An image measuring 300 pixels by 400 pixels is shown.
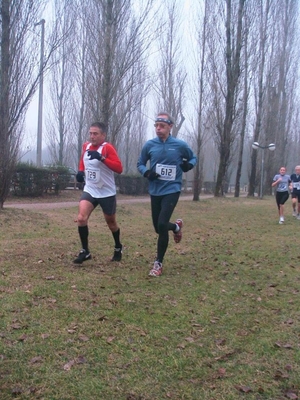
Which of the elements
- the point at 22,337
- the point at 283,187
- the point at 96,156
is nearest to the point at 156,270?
the point at 96,156

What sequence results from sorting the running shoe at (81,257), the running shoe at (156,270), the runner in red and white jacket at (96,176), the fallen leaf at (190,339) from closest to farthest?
the fallen leaf at (190,339) < the running shoe at (156,270) < the runner in red and white jacket at (96,176) < the running shoe at (81,257)

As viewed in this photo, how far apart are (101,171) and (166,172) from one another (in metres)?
0.92

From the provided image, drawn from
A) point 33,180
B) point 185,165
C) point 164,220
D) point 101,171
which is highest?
point 185,165

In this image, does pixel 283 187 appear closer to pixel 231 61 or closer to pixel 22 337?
pixel 22 337

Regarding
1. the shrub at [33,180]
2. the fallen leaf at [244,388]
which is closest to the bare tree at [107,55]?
the shrub at [33,180]

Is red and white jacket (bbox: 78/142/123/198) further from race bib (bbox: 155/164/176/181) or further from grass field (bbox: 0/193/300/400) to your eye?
grass field (bbox: 0/193/300/400)

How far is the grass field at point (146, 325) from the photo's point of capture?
2908 millimetres

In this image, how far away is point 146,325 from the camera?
3.92 m

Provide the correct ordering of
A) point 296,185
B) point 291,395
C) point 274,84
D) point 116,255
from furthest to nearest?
point 274,84, point 296,185, point 116,255, point 291,395

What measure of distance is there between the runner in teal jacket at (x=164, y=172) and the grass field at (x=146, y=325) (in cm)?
58

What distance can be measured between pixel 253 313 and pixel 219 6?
21757mm

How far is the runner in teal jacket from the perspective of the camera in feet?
19.2

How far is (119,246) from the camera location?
659cm

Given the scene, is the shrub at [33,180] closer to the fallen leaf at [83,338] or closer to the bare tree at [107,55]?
the bare tree at [107,55]
